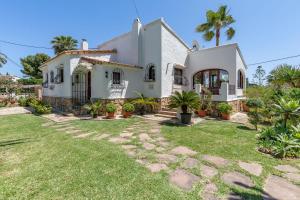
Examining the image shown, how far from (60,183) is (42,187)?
0.30 meters

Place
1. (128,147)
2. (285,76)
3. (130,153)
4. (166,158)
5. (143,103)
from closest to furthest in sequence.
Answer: (166,158), (130,153), (128,147), (285,76), (143,103)

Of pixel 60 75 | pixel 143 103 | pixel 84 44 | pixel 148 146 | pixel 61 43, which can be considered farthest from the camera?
pixel 61 43

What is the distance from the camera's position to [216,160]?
4.46 metres

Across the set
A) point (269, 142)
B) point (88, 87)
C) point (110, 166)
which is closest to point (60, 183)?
point (110, 166)

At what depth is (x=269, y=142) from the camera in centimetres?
575

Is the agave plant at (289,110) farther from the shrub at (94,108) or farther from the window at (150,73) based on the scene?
the shrub at (94,108)

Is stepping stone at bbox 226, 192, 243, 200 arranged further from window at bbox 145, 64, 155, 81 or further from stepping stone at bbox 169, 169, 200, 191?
window at bbox 145, 64, 155, 81

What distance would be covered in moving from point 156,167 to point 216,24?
19.4m

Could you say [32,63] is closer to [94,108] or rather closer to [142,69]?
[142,69]

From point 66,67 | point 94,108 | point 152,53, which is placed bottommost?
point 94,108

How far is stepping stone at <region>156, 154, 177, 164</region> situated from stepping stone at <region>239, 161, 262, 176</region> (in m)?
1.70

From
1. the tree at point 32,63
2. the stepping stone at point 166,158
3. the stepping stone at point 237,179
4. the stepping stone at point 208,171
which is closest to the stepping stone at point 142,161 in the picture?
the stepping stone at point 166,158

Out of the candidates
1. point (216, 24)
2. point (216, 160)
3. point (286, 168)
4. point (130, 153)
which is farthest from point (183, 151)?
point (216, 24)

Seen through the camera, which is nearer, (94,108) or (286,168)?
(286,168)
